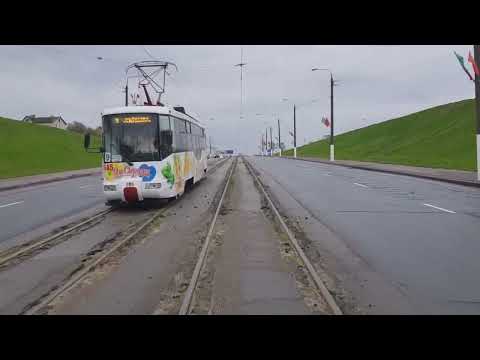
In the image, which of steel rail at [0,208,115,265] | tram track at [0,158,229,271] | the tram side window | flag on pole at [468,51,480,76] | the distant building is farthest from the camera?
the distant building

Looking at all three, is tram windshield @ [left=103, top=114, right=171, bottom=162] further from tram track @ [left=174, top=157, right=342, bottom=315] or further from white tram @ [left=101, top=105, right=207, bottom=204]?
tram track @ [left=174, top=157, right=342, bottom=315]

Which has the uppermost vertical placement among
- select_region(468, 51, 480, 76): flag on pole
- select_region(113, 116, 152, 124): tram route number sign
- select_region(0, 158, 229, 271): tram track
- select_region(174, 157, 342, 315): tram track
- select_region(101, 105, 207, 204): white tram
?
select_region(468, 51, 480, 76): flag on pole

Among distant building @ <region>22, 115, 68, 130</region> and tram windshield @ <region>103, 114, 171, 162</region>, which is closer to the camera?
tram windshield @ <region>103, 114, 171, 162</region>

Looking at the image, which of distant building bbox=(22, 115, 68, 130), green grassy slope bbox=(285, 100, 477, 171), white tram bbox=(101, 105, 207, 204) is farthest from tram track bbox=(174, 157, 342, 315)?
distant building bbox=(22, 115, 68, 130)

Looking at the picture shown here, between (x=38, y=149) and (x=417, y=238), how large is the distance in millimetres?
58743

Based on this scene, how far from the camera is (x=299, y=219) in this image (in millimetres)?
9852

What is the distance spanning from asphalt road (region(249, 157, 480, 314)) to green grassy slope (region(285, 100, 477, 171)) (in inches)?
1396

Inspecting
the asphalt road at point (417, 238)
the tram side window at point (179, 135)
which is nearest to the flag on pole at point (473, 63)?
the asphalt road at point (417, 238)

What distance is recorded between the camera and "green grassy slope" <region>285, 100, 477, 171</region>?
54312 millimetres

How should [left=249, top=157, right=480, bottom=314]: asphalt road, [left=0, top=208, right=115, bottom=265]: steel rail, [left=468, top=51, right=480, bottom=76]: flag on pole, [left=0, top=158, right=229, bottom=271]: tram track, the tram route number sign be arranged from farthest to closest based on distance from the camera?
[left=468, top=51, right=480, bottom=76]: flag on pole < the tram route number sign < [left=0, top=208, right=115, bottom=265]: steel rail < [left=0, top=158, right=229, bottom=271]: tram track < [left=249, top=157, right=480, bottom=314]: asphalt road

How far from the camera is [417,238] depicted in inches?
300
